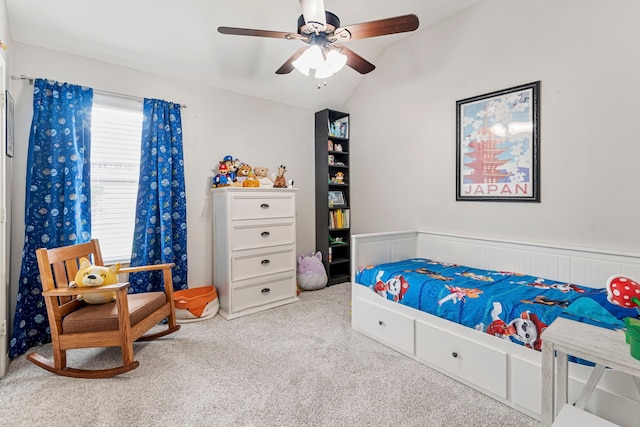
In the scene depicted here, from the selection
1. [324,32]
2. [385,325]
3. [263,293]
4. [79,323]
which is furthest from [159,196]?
[385,325]

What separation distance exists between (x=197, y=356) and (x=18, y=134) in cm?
216

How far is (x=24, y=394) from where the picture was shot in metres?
1.79

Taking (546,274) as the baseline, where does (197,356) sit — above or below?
below

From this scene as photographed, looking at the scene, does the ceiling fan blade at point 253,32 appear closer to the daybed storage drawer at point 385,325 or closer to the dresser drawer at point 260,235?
the dresser drawer at point 260,235

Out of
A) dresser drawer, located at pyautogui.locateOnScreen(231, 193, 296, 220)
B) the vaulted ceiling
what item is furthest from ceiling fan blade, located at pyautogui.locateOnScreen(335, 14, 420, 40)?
dresser drawer, located at pyautogui.locateOnScreen(231, 193, 296, 220)

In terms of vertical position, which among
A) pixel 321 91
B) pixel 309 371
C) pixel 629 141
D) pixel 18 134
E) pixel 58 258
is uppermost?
pixel 321 91

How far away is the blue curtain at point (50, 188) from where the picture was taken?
233 cm

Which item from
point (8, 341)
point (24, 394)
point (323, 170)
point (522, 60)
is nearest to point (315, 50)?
point (522, 60)

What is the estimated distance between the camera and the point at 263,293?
126 inches

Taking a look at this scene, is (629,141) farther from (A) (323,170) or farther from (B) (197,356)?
(B) (197,356)

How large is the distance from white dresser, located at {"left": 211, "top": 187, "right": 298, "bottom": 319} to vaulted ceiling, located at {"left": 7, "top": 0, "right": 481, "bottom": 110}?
1.26m

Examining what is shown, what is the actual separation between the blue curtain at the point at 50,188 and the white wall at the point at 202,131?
0.12 metres

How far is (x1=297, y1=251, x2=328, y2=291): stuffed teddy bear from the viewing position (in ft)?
12.3

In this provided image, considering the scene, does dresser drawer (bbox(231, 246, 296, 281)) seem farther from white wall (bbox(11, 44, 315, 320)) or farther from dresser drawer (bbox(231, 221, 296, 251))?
white wall (bbox(11, 44, 315, 320))
